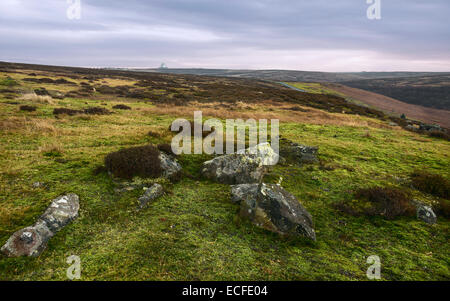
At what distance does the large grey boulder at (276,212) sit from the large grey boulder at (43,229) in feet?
18.8

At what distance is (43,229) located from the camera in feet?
21.2

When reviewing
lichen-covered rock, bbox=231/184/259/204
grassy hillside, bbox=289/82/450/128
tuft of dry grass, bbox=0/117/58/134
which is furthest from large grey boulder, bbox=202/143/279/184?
grassy hillside, bbox=289/82/450/128

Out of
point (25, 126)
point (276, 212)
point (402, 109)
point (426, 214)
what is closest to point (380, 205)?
point (426, 214)

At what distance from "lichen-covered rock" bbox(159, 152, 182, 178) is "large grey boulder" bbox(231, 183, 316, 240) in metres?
3.97

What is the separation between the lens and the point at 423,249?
7406mm

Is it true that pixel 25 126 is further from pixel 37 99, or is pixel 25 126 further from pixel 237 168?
pixel 237 168

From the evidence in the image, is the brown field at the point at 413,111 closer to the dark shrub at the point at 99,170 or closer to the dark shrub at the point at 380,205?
the dark shrub at the point at 380,205

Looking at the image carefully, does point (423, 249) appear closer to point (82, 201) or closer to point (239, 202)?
point (239, 202)

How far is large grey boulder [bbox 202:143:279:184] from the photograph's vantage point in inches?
445

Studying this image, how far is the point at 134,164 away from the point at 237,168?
189 inches

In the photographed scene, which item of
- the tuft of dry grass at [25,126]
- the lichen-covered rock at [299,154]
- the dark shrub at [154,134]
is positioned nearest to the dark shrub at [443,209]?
the lichen-covered rock at [299,154]
